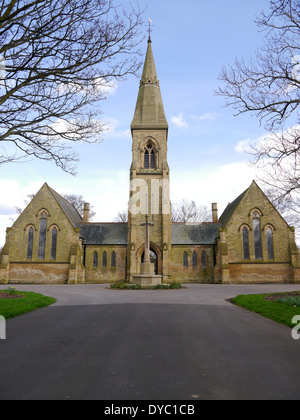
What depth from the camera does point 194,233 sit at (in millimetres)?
36938

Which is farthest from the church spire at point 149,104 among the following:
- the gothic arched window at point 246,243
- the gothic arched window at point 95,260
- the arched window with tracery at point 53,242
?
the gothic arched window at point 95,260

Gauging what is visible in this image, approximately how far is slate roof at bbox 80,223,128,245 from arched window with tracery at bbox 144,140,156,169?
309 inches

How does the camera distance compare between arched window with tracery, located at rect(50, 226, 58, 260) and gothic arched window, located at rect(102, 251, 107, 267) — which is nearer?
arched window with tracery, located at rect(50, 226, 58, 260)

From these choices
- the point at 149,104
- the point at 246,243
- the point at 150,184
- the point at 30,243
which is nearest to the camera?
the point at 246,243

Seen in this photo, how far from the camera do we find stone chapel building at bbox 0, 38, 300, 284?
31.8m

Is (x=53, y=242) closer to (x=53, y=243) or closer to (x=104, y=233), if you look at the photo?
(x=53, y=243)

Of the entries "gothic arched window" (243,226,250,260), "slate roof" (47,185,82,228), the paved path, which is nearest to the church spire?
"slate roof" (47,185,82,228)

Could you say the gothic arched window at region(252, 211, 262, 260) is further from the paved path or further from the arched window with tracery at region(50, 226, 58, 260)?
the paved path

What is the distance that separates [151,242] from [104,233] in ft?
20.9

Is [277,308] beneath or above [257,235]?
beneath

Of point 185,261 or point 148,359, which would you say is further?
point 185,261

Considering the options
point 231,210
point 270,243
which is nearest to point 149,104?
point 231,210

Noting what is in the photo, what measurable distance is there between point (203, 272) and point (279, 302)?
22731mm
